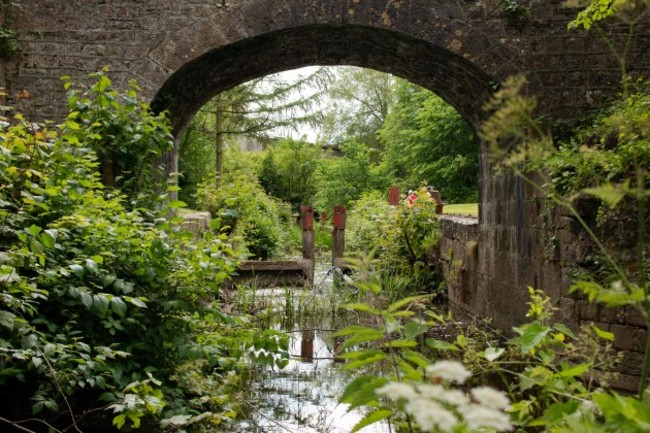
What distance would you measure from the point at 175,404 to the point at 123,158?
2.22 metres

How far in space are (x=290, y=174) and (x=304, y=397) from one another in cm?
2353

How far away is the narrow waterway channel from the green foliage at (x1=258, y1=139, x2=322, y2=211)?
825 inches

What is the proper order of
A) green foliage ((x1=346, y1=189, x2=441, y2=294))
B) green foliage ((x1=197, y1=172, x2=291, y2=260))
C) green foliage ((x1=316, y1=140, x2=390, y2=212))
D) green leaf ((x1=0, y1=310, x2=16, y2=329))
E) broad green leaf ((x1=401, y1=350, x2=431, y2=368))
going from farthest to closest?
1. green foliage ((x1=316, y1=140, x2=390, y2=212))
2. green foliage ((x1=197, y1=172, x2=291, y2=260))
3. green foliage ((x1=346, y1=189, x2=441, y2=294))
4. green leaf ((x1=0, y1=310, x2=16, y2=329))
5. broad green leaf ((x1=401, y1=350, x2=431, y2=368))

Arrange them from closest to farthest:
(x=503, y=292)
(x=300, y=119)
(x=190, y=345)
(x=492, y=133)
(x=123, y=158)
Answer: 1. (x=492, y=133)
2. (x=190, y=345)
3. (x=123, y=158)
4. (x=503, y=292)
5. (x=300, y=119)

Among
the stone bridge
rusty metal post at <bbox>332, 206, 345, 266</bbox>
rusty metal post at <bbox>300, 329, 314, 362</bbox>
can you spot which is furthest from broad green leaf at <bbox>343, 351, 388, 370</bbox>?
rusty metal post at <bbox>332, 206, 345, 266</bbox>

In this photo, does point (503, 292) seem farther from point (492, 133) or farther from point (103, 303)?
point (492, 133)

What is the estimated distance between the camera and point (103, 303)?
10.7 feet

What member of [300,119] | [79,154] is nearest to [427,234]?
[79,154]

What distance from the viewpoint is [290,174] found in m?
28.5

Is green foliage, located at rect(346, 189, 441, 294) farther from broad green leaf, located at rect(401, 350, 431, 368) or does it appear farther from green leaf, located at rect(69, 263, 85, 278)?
broad green leaf, located at rect(401, 350, 431, 368)

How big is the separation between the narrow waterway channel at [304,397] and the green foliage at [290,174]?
68.8 ft

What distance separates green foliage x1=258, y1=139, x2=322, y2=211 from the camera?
28.0m

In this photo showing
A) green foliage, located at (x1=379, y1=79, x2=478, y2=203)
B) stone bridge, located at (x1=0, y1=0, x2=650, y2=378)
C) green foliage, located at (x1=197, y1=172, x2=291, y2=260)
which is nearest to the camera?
stone bridge, located at (x1=0, y1=0, x2=650, y2=378)

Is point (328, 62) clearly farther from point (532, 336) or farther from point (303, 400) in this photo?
point (532, 336)
